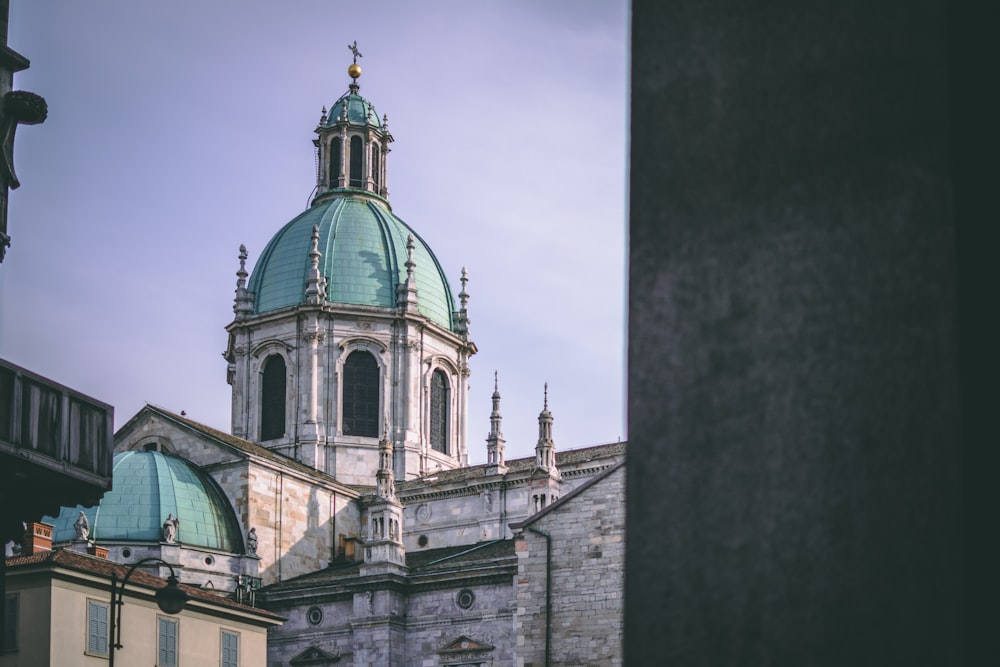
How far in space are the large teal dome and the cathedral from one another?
0.27 ft

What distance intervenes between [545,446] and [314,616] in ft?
30.6

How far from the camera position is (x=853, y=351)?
3.80 metres

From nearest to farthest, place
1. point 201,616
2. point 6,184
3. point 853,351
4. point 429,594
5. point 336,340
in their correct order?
point 853,351 → point 6,184 → point 201,616 → point 429,594 → point 336,340

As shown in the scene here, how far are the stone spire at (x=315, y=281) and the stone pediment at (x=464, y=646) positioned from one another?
15749 millimetres

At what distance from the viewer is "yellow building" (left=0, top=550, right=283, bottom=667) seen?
29812 millimetres

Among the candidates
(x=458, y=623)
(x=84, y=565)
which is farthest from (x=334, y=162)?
(x=84, y=565)

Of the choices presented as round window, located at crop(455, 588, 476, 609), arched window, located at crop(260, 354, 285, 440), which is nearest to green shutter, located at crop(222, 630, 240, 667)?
round window, located at crop(455, 588, 476, 609)

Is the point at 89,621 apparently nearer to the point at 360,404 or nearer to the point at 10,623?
the point at 10,623

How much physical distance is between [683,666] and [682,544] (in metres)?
0.33

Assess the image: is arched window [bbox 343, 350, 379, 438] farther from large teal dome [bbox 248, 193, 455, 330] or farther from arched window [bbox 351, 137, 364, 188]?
arched window [bbox 351, 137, 364, 188]

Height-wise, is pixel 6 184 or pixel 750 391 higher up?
pixel 6 184

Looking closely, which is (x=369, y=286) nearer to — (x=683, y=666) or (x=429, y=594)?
(x=429, y=594)

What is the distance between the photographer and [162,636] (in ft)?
108

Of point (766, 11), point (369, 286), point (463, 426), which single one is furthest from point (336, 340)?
point (766, 11)
